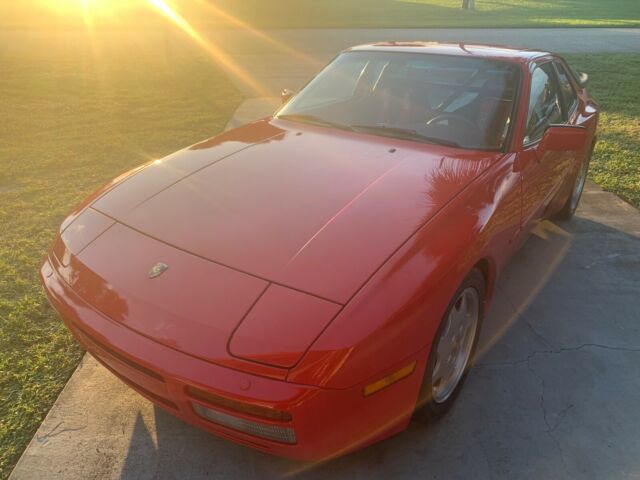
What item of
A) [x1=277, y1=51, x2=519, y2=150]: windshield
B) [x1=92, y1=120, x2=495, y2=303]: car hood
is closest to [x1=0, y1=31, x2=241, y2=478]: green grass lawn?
[x1=92, y1=120, x2=495, y2=303]: car hood

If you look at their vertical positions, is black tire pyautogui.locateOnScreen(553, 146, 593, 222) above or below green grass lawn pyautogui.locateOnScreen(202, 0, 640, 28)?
above

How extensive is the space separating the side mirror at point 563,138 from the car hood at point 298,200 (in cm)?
53

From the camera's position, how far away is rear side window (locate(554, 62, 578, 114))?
3.79 meters

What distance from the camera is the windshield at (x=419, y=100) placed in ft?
9.30

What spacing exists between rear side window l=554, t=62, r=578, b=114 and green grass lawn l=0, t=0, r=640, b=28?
1634cm

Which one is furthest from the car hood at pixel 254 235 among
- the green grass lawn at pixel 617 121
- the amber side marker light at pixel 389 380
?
the green grass lawn at pixel 617 121

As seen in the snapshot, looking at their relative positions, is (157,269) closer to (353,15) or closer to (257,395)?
(257,395)

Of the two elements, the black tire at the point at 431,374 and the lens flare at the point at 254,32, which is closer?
the black tire at the point at 431,374

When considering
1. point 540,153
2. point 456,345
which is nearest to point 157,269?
point 456,345

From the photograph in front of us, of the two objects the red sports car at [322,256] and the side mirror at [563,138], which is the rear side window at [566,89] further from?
the side mirror at [563,138]

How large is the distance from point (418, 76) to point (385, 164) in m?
0.97

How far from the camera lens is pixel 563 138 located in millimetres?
2871

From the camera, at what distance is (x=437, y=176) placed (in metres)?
A: 2.40

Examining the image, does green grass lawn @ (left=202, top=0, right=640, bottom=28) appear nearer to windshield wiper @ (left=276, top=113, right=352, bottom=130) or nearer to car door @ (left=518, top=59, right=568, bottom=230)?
car door @ (left=518, top=59, right=568, bottom=230)
